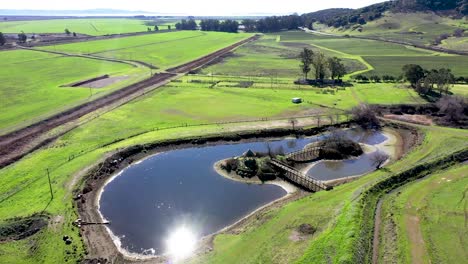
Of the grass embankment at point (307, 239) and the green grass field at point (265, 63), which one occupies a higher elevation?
the green grass field at point (265, 63)

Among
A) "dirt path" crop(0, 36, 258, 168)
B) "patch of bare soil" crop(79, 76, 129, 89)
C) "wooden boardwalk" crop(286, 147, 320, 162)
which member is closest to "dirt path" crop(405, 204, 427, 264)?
"wooden boardwalk" crop(286, 147, 320, 162)

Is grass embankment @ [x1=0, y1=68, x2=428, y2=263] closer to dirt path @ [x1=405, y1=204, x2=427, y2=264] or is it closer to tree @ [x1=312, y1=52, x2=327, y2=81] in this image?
tree @ [x1=312, y1=52, x2=327, y2=81]

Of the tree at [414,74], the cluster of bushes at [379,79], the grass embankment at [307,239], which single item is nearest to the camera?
the grass embankment at [307,239]

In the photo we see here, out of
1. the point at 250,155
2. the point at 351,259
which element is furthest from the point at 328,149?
the point at 351,259

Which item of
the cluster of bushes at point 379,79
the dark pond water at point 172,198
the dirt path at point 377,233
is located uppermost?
the cluster of bushes at point 379,79

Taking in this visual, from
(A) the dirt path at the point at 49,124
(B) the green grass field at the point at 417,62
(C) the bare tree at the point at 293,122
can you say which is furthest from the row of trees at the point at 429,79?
(A) the dirt path at the point at 49,124

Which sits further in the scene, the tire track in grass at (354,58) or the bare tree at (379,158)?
the tire track in grass at (354,58)

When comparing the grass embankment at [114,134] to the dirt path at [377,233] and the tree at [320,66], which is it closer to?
the tree at [320,66]
